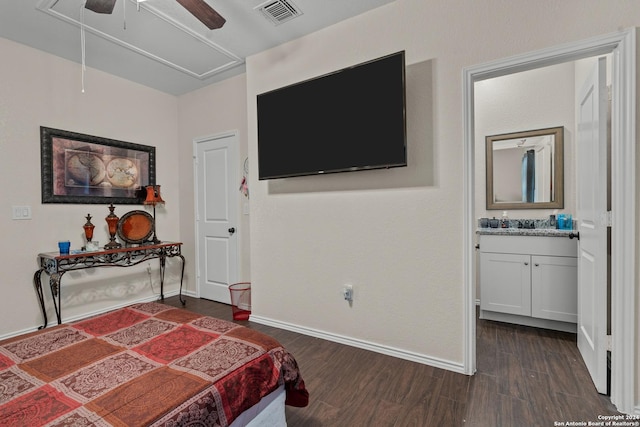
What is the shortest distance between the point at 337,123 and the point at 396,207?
2.79 feet

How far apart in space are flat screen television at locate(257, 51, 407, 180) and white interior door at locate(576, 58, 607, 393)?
45.5 inches

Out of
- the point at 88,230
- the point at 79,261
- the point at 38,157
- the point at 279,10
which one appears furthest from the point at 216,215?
the point at 279,10

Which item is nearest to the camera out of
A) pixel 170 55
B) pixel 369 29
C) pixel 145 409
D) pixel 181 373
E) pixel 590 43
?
pixel 145 409

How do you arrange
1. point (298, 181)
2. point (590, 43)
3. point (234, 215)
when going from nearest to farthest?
point (590, 43)
point (298, 181)
point (234, 215)

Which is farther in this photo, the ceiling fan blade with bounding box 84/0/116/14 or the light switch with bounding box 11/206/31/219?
the light switch with bounding box 11/206/31/219

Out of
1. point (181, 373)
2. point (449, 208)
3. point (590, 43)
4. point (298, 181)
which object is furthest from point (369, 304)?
point (590, 43)

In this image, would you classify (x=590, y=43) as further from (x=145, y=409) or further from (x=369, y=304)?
(x=145, y=409)

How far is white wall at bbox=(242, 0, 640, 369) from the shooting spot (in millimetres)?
2031

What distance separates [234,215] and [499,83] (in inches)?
135

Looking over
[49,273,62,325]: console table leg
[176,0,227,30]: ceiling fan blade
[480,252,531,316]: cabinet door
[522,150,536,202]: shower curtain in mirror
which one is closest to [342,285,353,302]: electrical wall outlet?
[480,252,531,316]: cabinet door

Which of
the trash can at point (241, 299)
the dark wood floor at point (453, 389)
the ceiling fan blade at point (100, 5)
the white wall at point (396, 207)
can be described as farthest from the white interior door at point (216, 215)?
the ceiling fan blade at point (100, 5)

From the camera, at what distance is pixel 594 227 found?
192cm

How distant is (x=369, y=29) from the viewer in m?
2.52

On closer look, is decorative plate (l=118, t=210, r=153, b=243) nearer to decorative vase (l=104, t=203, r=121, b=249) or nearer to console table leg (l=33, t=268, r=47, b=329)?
decorative vase (l=104, t=203, r=121, b=249)
